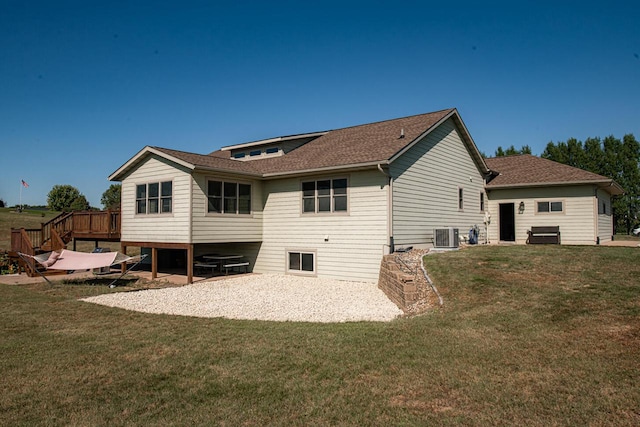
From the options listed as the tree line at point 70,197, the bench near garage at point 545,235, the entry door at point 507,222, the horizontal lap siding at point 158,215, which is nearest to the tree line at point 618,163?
the entry door at point 507,222

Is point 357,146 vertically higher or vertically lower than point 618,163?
lower

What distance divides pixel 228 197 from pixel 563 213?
14.1 meters

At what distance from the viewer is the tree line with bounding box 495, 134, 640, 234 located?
4112 cm

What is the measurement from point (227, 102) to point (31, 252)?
1128 centimetres

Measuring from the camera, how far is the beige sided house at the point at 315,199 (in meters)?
13.4

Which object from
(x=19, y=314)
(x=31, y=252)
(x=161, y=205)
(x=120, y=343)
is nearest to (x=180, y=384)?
(x=120, y=343)

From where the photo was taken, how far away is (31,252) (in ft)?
53.3

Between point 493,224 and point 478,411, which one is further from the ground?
point 493,224

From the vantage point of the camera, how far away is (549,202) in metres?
17.9

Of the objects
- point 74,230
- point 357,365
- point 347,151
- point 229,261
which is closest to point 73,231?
point 74,230

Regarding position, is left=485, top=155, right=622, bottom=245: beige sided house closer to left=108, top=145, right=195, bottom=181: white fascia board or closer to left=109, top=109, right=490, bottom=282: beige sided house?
left=109, top=109, right=490, bottom=282: beige sided house

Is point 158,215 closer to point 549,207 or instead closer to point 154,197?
point 154,197

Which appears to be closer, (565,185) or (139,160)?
(139,160)

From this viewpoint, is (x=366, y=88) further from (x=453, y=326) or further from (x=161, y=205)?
(x=453, y=326)
